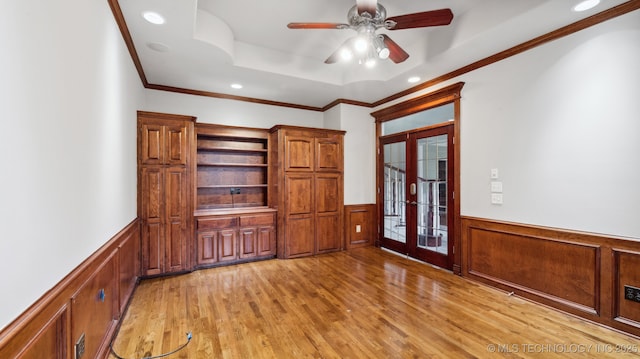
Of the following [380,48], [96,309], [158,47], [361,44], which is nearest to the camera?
[96,309]

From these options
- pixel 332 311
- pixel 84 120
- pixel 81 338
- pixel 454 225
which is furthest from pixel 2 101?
pixel 454 225

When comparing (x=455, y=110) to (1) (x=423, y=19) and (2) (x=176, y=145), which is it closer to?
(1) (x=423, y=19)

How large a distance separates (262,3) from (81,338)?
125 inches

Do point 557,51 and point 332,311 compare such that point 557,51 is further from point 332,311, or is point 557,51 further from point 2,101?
point 2,101

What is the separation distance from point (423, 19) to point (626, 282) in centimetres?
291

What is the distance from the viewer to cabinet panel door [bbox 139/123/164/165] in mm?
3465

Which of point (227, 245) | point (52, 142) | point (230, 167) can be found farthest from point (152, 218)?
point (52, 142)

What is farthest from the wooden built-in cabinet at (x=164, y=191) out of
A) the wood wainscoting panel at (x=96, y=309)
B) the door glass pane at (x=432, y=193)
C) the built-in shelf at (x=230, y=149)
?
the door glass pane at (x=432, y=193)

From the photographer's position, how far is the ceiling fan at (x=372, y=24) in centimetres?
226

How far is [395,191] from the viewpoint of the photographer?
483 cm

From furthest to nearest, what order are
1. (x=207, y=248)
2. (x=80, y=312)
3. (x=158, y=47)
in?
(x=207, y=248) < (x=158, y=47) < (x=80, y=312)

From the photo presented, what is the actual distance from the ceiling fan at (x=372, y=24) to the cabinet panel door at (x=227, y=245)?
10.00 feet

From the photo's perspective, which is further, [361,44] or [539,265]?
[539,265]

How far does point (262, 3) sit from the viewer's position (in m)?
2.77
